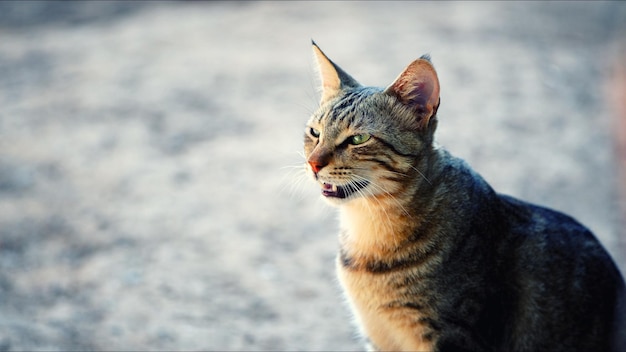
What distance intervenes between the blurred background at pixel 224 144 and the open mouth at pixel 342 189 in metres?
0.31

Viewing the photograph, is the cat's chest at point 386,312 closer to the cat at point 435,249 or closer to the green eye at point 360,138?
the cat at point 435,249

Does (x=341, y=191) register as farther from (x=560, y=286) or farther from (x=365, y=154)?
(x=560, y=286)

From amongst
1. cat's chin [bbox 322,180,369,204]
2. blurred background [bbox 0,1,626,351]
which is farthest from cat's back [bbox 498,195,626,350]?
blurred background [bbox 0,1,626,351]

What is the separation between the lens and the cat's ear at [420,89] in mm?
2572

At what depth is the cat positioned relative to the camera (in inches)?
104

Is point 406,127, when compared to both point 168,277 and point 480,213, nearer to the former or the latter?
point 480,213

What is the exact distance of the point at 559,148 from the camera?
600cm

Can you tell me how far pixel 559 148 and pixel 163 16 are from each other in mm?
5922

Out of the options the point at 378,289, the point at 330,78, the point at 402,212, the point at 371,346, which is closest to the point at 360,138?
the point at 402,212

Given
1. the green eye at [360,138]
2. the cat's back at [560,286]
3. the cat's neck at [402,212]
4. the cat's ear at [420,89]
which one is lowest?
the cat's back at [560,286]

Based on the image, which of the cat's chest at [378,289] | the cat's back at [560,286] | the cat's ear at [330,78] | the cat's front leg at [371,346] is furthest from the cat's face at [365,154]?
the cat's front leg at [371,346]

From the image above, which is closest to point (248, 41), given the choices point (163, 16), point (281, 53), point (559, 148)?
point (281, 53)

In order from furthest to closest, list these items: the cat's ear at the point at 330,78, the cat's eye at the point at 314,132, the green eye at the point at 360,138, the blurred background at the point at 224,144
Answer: the blurred background at the point at 224,144
the cat's ear at the point at 330,78
the cat's eye at the point at 314,132
the green eye at the point at 360,138

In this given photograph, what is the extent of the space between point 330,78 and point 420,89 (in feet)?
1.64
